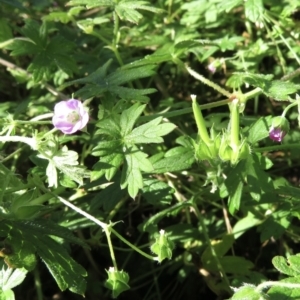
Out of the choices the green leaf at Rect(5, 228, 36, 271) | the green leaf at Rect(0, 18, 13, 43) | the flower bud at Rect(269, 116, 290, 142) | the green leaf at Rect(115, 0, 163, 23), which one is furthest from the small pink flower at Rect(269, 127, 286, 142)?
the green leaf at Rect(0, 18, 13, 43)

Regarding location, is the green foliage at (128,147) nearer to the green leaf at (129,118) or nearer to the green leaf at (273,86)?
the green leaf at (129,118)

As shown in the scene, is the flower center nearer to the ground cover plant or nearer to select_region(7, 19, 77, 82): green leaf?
the ground cover plant

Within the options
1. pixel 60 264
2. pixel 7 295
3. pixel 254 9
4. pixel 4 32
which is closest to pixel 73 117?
pixel 60 264

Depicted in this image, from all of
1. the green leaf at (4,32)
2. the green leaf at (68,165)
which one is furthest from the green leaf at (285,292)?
the green leaf at (4,32)

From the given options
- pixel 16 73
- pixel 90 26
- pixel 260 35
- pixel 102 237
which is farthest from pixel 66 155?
pixel 260 35

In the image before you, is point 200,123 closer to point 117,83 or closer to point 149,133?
point 149,133

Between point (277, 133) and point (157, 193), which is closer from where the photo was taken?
point (277, 133)

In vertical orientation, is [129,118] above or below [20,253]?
above

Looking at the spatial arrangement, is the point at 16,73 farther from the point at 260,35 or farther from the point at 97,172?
the point at 260,35
